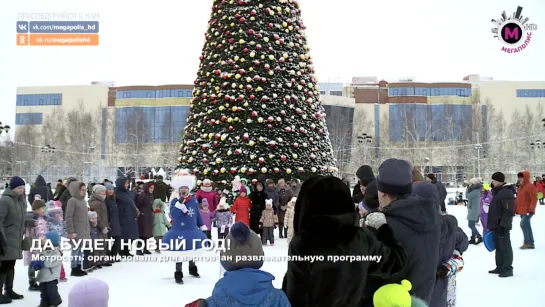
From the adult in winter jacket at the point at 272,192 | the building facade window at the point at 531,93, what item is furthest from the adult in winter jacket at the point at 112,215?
the building facade window at the point at 531,93

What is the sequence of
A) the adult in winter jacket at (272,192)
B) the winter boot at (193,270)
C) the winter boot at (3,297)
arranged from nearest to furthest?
1. the winter boot at (3,297)
2. the winter boot at (193,270)
3. the adult in winter jacket at (272,192)

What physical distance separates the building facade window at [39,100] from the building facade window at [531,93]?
68.5 metres

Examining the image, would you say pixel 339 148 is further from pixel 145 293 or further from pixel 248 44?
pixel 145 293

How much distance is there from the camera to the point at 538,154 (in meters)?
53.4

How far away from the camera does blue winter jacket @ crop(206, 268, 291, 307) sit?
2521 mm

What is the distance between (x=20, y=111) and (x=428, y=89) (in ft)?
199

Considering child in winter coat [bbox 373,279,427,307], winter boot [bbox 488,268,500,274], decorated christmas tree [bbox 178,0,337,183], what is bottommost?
winter boot [bbox 488,268,500,274]

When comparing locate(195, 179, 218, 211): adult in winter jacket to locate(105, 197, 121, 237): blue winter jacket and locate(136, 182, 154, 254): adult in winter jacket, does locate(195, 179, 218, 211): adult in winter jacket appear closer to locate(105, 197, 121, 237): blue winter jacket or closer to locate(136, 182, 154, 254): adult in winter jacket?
locate(136, 182, 154, 254): adult in winter jacket

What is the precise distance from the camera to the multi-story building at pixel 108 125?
55.1 metres

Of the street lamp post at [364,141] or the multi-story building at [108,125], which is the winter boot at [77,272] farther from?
the multi-story building at [108,125]

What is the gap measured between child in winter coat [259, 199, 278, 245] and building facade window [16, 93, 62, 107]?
66.4 metres

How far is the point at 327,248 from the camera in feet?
8.16

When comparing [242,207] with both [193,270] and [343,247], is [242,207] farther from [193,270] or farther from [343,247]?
[343,247]

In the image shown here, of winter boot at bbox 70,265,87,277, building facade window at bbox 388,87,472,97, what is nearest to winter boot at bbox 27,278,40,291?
winter boot at bbox 70,265,87,277
